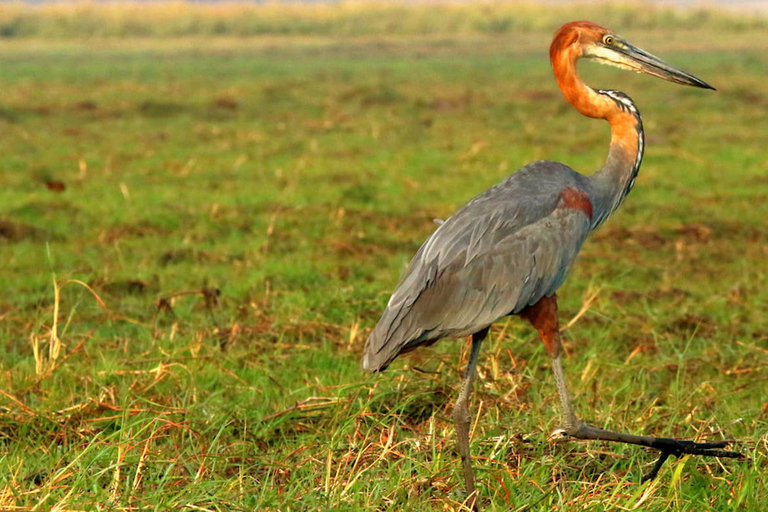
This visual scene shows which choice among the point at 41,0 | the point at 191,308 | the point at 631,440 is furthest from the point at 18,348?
the point at 41,0

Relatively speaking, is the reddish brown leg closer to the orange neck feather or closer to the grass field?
the grass field

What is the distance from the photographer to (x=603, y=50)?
4.57 meters

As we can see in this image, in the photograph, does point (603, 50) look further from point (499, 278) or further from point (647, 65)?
point (499, 278)

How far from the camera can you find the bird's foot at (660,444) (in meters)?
3.96

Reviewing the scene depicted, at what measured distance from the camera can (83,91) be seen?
2422 centimetres

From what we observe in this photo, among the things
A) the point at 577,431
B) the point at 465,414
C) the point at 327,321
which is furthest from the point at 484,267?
the point at 327,321

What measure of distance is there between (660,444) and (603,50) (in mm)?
1681

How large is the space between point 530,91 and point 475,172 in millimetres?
11239

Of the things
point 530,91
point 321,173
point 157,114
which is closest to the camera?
point 321,173

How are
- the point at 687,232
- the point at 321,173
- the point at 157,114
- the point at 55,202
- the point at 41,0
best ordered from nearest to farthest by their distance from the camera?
1. the point at 687,232
2. the point at 55,202
3. the point at 321,173
4. the point at 157,114
5. the point at 41,0

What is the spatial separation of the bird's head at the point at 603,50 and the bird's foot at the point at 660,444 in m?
1.53

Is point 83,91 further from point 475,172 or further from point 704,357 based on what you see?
point 704,357

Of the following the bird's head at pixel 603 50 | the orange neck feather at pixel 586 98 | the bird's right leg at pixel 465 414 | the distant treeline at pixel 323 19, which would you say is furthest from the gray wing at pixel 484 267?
the distant treeline at pixel 323 19

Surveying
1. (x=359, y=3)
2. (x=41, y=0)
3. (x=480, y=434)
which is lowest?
(x=41, y=0)
